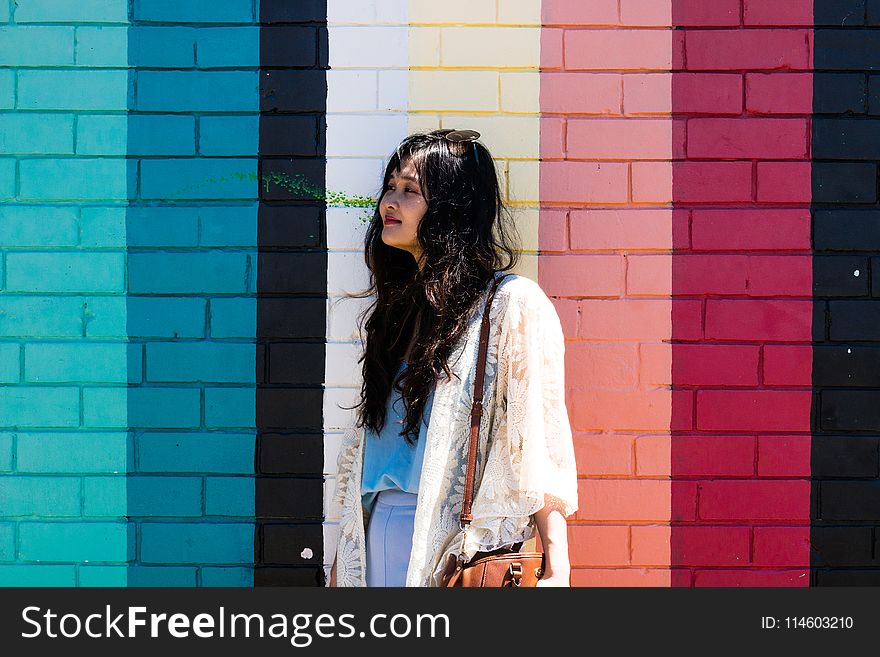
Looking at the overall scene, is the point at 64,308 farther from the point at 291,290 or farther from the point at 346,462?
the point at 346,462

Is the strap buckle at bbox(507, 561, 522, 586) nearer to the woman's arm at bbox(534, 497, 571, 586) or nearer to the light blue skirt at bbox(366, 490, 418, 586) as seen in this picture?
the woman's arm at bbox(534, 497, 571, 586)

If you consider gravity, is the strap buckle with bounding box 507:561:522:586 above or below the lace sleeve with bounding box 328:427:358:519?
below

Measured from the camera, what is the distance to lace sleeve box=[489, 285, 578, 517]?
207cm

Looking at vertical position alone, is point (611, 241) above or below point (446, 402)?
above

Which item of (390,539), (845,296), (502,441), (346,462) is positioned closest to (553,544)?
(502,441)

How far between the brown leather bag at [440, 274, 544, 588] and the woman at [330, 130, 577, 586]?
0.02 meters

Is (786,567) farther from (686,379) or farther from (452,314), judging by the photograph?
(452,314)

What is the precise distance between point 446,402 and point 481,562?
394 millimetres

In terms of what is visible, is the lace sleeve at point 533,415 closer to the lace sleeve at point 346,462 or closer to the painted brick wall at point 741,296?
the lace sleeve at point 346,462

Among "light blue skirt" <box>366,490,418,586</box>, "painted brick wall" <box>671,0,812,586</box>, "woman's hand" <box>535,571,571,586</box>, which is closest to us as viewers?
"woman's hand" <box>535,571,571,586</box>

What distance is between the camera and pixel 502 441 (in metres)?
2.14

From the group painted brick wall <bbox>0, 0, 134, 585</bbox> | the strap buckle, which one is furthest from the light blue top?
painted brick wall <bbox>0, 0, 134, 585</bbox>

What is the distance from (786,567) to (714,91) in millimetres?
1587

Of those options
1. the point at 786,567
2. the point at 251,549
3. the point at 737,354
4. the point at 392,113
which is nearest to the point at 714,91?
the point at 737,354
